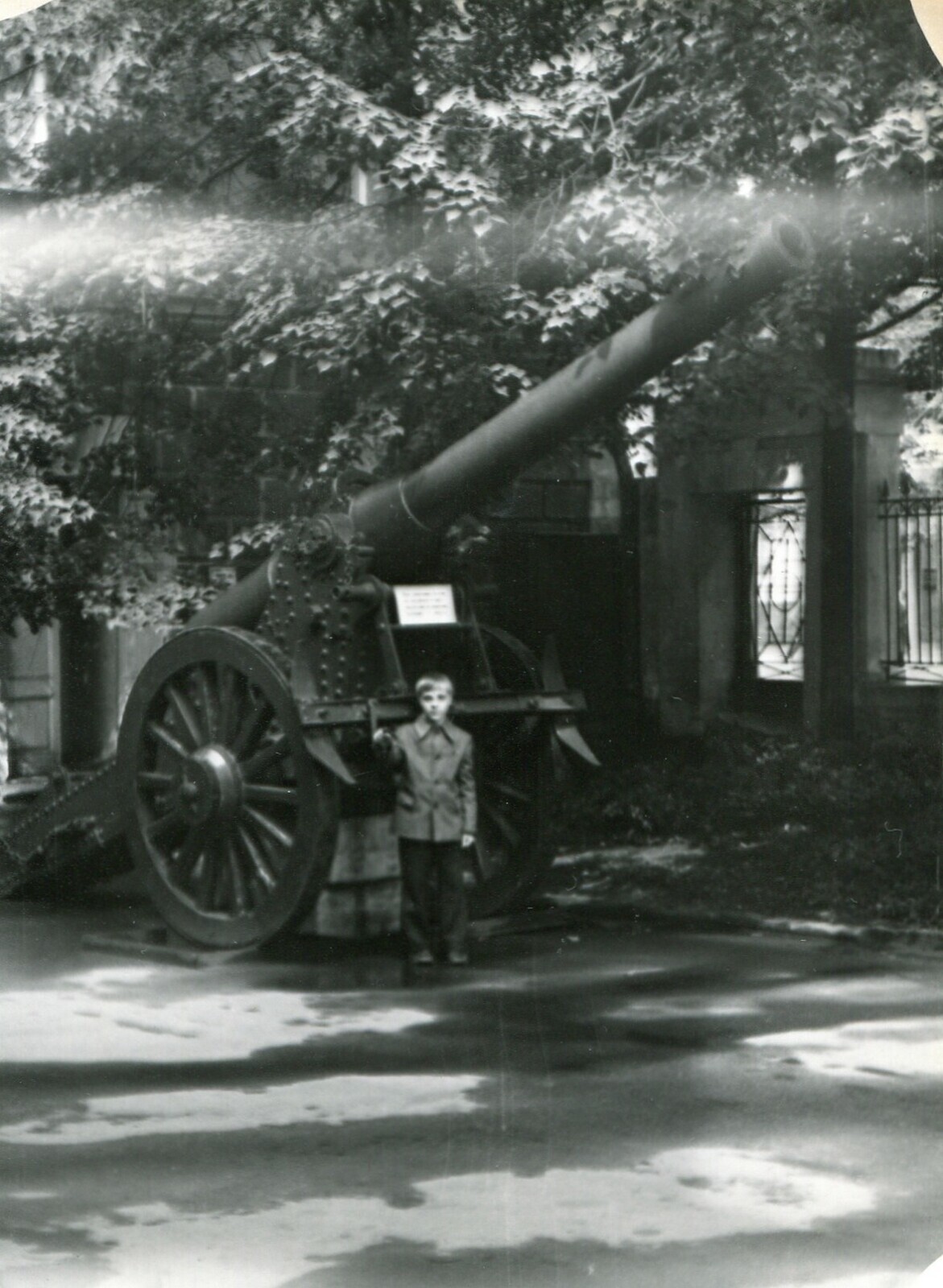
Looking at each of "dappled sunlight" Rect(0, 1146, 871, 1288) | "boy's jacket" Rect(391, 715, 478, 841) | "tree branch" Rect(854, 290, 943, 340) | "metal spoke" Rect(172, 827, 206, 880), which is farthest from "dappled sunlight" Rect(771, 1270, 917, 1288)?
"metal spoke" Rect(172, 827, 206, 880)

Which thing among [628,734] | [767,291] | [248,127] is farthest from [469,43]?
[628,734]

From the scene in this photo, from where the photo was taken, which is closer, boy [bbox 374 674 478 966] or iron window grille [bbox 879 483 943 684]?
iron window grille [bbox 879 483 943 684]

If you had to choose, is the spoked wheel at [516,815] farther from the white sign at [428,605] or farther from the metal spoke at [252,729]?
the metal spoke at [252,729]

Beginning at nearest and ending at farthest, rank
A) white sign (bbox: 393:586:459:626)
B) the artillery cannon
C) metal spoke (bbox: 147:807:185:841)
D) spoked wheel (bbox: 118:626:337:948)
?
the artillery cannon
white sign (bbox: 393:586:459:626)
spoked wheel (bbox: 118:626:337:948)
metal spoke (bbox: 147:807:185:841)

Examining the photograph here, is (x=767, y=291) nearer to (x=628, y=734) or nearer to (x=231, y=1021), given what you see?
(x=628, y=734)

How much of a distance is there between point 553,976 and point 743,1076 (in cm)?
50

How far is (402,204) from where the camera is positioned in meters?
4.45

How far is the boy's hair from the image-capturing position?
524 centimetres

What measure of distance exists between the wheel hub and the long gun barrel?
136 cm

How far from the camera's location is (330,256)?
14.8 ft

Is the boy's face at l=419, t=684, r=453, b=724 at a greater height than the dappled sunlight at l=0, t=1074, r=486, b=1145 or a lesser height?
greater

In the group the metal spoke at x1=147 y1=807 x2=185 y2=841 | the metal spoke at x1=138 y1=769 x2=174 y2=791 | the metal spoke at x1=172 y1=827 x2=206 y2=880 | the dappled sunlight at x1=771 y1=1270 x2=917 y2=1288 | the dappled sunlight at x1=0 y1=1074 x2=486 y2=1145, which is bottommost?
the dappled sunlight at x1=771 y1=1270 x2=917 y2=1288

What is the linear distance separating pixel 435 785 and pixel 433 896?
0.30 m

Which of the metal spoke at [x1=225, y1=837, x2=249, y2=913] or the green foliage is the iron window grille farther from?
the metal spoke at [x1=225, y1=837, x2=249, y2=913]
